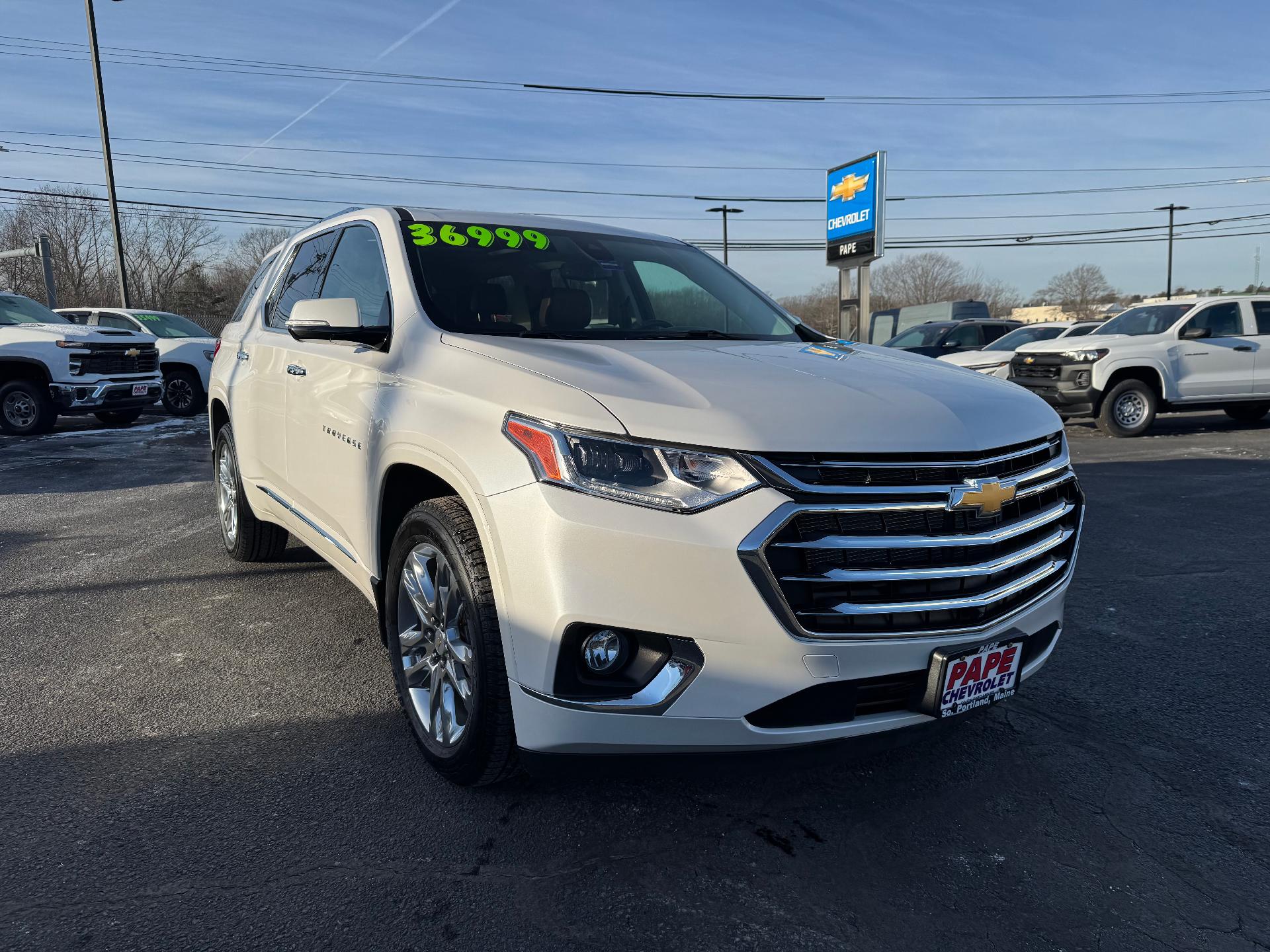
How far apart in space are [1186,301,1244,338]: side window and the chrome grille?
11870 millimetres

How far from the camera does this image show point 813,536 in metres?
2.16

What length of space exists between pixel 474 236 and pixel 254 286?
2.25 metres

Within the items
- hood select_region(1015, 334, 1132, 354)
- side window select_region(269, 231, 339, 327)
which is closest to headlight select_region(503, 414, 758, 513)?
side window select_region(269, 231, 339, 327)

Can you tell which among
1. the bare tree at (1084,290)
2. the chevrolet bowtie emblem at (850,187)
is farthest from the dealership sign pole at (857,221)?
the bare tree at (1084,290)

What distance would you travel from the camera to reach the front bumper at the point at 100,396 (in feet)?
41.3

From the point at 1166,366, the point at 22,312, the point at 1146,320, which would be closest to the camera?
the point at 1166,366

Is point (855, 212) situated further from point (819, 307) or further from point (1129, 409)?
point (819, 307)

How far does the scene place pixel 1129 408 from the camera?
486 inches

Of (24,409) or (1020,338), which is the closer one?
(24,409)

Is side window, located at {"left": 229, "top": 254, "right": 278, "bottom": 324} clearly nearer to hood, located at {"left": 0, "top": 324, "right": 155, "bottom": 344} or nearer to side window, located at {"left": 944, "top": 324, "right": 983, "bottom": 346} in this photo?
hood, located at {"left": 0, "top": 324, "right": 155, "bottom": 344}

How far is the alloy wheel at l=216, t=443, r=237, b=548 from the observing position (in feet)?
17.4

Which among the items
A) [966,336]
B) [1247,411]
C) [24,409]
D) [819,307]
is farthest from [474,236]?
[819,307]

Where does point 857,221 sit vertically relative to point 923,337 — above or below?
above

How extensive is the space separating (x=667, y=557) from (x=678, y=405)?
0.40 metres
